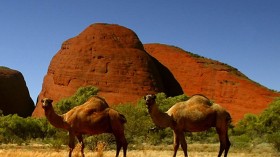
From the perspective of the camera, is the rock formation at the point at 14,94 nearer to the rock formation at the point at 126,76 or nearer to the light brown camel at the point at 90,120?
the rock formation at the point at 126,76

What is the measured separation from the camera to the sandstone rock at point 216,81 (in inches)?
3314

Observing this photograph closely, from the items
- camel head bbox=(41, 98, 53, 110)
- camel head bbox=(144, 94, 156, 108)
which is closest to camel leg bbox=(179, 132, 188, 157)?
camel head bbox=(144, 94, 156, 108)

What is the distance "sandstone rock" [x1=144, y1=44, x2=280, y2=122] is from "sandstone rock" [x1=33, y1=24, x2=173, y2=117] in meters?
10.6

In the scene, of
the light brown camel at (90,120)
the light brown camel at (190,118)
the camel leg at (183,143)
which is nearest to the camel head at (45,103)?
the light brown camel at (90,120)

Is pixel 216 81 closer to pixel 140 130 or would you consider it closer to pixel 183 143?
pixel 140 130

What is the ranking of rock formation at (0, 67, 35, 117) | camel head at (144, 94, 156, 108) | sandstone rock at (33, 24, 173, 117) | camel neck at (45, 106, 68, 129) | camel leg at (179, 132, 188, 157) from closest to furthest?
camel head at (144, 94, 156, 108) → camel leg at (179, 132, 188, 157) → camel neck at (45, 106, 68, 129) → sandstone rock at (33, 24, 173, 117) → rock formation at (0, 67, 35, 117)

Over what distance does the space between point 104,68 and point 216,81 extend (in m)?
22.7

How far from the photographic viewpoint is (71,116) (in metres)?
15.5

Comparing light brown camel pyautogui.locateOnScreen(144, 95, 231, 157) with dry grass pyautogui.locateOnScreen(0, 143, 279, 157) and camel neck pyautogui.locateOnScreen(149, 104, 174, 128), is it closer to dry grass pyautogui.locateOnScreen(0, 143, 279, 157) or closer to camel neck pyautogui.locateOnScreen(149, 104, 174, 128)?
camel neck pyautogui.locateOnScreen(149, 104, 174, 128)

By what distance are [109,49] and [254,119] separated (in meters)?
32.9

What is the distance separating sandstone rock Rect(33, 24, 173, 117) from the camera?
78.1 meters

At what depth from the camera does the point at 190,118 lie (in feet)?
50.6

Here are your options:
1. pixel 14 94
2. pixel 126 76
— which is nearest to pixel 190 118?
pixel 126 76

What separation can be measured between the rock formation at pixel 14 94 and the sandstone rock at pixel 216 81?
26.3 metres
